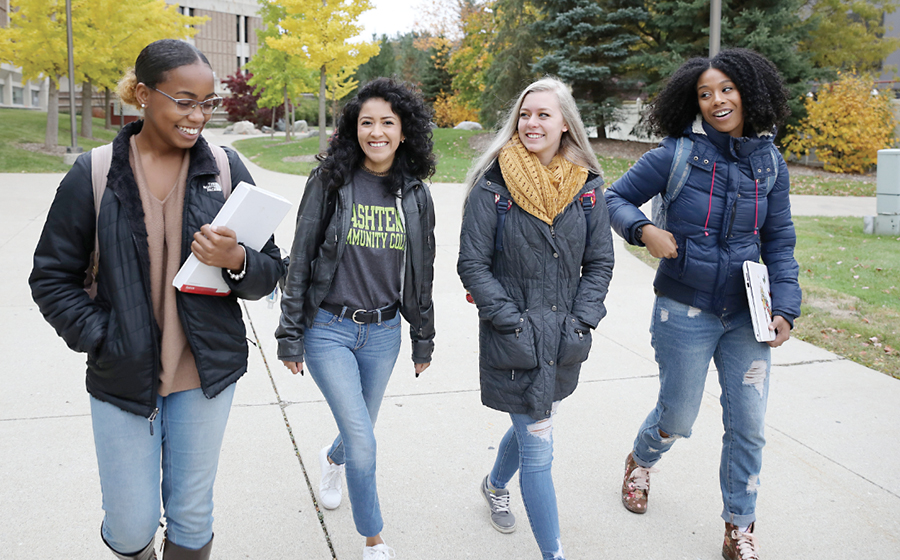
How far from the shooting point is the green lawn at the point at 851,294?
Answer: 589cm

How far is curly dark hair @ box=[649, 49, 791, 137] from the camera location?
2.90 metres

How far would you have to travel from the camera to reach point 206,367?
217 cm

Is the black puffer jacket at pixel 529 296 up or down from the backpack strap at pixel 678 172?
down

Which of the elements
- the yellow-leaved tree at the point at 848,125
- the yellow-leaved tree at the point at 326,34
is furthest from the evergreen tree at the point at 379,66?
the yellow-leaved tree at the point at 848,125

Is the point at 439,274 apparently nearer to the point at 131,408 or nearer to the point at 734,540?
the point at 734,540

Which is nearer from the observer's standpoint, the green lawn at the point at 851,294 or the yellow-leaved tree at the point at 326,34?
the green lawn at the point at 851,294

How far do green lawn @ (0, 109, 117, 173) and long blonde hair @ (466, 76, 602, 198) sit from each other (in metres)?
16.0

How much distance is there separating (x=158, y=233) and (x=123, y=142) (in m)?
0.29

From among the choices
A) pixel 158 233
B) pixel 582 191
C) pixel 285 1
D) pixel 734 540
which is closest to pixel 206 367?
pixel 158 233

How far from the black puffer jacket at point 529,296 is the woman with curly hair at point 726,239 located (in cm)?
46

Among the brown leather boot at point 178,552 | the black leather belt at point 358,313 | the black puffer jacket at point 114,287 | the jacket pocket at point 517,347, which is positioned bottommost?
the brown leather boot at point 178,552

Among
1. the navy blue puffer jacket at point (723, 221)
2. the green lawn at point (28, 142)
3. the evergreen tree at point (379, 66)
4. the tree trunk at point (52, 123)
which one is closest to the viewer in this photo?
the navy blue puffer jacket at point (723, 221)

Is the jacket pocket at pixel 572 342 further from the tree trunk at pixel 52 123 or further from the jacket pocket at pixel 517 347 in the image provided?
the tree trunk at pixel 52 123

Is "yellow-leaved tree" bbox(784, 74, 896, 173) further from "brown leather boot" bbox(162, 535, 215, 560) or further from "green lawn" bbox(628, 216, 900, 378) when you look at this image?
"brown leather boot" bbox(162, 535, 215, 560)
